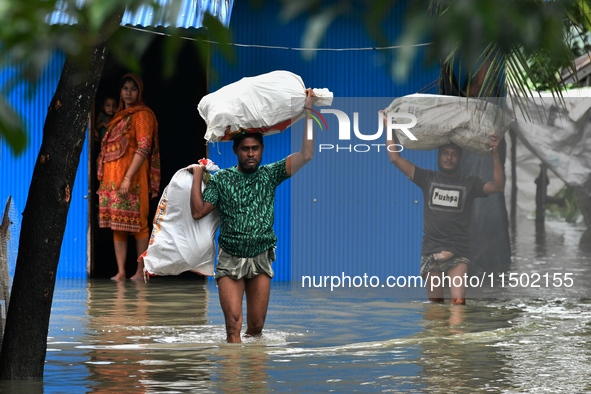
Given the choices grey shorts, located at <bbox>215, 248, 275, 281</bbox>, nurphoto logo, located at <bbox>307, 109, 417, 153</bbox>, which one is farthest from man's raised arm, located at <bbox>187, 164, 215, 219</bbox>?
nurphoto logo, located at <bbox>307, 109, 417, 153</bbox>

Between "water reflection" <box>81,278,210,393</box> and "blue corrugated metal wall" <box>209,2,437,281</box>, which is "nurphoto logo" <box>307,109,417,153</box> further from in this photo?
"water reflection" <box>81,278,210,393</box>

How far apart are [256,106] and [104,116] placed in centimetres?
522

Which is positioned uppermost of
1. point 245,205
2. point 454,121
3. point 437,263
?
point 454,121

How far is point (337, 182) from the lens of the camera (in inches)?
488

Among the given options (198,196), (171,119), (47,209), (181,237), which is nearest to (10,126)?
(47,209)

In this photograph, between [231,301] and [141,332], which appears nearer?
[231,301]

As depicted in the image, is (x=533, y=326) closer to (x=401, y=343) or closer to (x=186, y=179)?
(x=401, y=343)

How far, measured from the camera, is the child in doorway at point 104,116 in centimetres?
1352

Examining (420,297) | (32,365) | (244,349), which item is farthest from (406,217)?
(32,365)

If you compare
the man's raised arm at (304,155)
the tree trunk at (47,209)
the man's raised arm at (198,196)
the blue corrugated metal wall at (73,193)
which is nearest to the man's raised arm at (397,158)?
the man's raised arm at (304,155)

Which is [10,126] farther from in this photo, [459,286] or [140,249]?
[140,249]

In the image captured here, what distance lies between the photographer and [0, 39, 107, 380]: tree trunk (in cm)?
654

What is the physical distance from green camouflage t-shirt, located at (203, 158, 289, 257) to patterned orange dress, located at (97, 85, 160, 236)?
4559 millimetres

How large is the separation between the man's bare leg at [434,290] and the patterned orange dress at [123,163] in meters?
3.46
